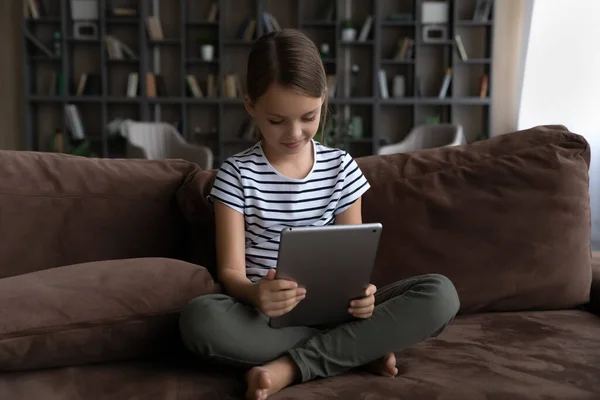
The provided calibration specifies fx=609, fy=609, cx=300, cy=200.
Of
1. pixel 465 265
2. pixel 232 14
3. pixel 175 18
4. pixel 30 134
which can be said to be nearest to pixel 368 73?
pixel 232 14

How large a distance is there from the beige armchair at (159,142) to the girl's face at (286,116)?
3.70 m

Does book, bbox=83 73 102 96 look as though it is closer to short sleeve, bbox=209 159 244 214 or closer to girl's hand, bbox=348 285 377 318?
short sleeve, bbox=209 159 244 214

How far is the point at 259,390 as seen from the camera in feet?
3.29

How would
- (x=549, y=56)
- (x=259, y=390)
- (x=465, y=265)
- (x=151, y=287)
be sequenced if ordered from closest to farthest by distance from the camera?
(x=259, y=390), (x=151, y=287), (x=465, y=265), (x=549, y=56)

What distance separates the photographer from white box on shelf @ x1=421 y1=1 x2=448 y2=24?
223 inches

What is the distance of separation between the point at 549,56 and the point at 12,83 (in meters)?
4.82

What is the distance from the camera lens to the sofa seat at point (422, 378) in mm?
1012

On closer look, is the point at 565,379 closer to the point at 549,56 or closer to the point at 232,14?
the point at 549,56

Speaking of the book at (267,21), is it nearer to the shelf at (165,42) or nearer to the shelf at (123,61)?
the shelf at (165,42)

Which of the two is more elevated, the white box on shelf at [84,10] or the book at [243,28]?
the white box on shelf at [84,10]

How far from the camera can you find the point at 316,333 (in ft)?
3.99

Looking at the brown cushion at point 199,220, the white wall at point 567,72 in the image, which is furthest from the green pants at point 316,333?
the white wall at point 567,72

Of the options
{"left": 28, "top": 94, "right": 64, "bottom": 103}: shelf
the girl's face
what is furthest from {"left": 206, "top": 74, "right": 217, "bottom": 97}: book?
the girl's face

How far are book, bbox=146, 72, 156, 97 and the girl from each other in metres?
4.46
